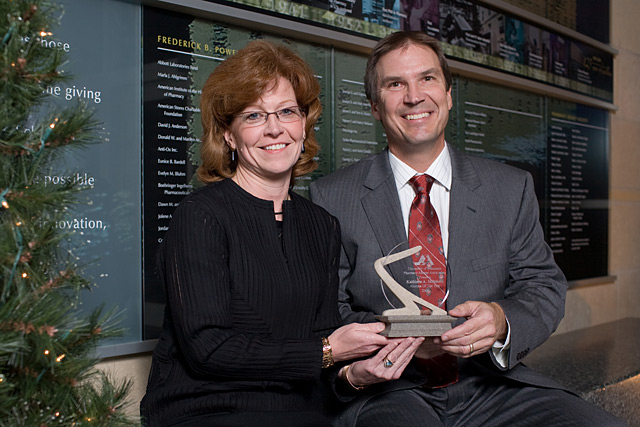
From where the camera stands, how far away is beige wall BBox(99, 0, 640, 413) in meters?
6.38

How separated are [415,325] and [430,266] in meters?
0.48

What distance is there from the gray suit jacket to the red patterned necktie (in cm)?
4

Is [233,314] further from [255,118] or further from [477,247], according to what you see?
[477,247]

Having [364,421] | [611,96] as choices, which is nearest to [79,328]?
[364,421]

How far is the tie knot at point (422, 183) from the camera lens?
9.11 feet

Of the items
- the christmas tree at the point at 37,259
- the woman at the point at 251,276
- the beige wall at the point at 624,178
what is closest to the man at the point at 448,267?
the woman at the point at 251,276

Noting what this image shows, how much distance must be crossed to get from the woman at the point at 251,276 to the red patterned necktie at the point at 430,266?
318mm

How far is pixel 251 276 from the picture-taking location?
2252mm

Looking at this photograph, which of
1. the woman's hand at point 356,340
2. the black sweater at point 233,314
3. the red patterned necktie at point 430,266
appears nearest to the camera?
the black sweater at point 233,314

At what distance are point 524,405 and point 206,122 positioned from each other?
1506 millimetres

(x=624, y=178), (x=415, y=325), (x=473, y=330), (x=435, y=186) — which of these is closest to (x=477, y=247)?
(x=435, y=186)

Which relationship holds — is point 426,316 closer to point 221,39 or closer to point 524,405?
point 524,405

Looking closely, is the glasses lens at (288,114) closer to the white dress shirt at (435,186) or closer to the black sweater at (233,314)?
the black sweater at (233,314)

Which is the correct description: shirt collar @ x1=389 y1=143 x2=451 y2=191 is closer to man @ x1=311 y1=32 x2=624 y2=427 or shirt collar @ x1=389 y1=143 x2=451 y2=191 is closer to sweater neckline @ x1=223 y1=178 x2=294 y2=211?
man @ x1=311 y1=32 x2=624 y2=427
